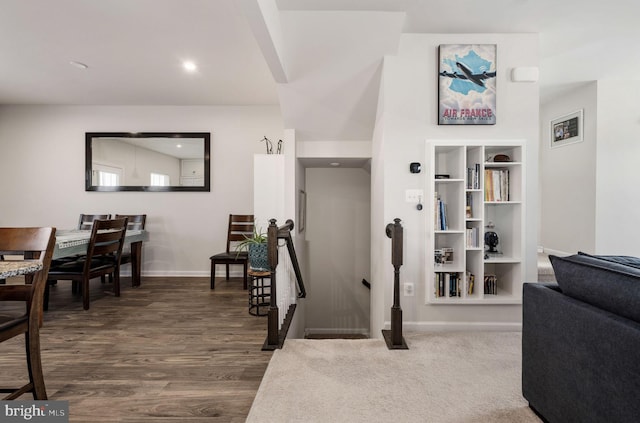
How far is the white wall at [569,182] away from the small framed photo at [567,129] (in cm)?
5

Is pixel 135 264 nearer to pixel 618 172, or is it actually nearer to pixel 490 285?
pixel 490 285

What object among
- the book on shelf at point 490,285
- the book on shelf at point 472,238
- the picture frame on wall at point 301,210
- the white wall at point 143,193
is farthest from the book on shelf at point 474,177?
the white wall at point 143,193

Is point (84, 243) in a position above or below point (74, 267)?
above

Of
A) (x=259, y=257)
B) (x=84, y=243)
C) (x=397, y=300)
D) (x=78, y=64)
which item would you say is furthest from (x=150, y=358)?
(x=78, y=64)

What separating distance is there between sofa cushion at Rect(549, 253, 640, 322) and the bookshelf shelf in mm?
1201

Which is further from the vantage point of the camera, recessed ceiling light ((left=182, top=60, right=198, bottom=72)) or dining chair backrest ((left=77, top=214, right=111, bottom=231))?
dining chair backrest ((left=77, top=214, right=111, bottom=231))

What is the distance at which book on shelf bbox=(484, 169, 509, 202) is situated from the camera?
2.57 meters

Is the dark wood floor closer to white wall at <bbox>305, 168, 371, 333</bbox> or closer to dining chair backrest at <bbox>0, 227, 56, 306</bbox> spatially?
dining chair backrest at <bbox>0, 227, 56, 306</bbox>

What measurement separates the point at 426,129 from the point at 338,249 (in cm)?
243

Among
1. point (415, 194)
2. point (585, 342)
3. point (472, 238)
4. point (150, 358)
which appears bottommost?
point (150, 358)

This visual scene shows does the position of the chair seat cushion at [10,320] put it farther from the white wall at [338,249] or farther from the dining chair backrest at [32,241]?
the white wall at [338,249]

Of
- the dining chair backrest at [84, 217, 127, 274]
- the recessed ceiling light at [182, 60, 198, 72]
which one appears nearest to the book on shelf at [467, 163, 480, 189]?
the recessed ceiling light at [182, 60, 198, 72]

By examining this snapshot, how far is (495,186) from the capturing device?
2574 millimetres

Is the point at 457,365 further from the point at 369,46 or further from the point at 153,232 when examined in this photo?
the point at 153,232
